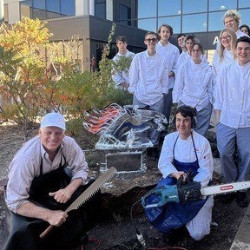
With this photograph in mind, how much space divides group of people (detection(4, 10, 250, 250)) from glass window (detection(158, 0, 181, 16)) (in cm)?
1248

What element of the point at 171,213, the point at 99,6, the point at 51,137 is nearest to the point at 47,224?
the point at 51,137

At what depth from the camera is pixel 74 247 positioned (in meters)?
2.87

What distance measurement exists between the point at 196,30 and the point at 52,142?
47.5 feet

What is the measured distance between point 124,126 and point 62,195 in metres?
1.88

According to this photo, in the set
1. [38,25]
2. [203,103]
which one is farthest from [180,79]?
[38,25]

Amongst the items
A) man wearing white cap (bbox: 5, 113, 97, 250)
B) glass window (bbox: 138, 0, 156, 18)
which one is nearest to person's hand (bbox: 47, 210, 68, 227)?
man wearing white cap (bbox: 5, 113, 97, 250)

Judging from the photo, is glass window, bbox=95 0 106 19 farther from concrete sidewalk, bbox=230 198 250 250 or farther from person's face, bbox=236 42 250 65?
concrete sidewalk, bbox=230 198 250 250

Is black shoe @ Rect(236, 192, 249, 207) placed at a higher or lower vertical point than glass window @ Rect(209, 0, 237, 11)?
lower

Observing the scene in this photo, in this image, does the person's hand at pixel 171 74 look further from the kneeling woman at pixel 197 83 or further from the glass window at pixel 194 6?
the glass window at pixel 194 6

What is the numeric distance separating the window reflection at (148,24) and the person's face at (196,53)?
13207 millimetres

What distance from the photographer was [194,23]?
1598cm

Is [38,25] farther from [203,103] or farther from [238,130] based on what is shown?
[238,130]

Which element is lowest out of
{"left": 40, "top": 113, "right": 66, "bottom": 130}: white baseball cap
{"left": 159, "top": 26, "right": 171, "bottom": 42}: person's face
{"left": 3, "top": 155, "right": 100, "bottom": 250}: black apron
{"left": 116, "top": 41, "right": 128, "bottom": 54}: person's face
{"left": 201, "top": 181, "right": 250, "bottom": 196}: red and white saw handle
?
{"left": 3, "top": 155, "right": 100, "bottom": 250}: black apron

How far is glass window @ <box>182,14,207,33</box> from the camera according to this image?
620 inches
